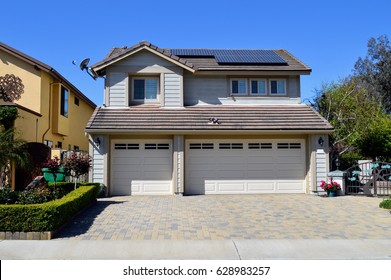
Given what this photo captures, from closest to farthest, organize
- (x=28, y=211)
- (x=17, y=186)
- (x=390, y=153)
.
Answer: (x=28, y=211)
(x=17, y=186)
(x=390, y=153)

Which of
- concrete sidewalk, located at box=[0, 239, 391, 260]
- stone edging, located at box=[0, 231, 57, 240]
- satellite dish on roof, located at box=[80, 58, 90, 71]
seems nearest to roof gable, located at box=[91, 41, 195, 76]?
satellite dish on roof, located at box=[80, 58, 90, 71]

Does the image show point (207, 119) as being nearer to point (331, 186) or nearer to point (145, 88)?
point (145, 88)

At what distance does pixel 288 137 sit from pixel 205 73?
185 inches

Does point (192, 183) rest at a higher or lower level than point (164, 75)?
lower

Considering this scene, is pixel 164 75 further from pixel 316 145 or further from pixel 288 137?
pixel 316 145

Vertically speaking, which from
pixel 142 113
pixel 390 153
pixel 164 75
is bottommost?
pixel 390 153

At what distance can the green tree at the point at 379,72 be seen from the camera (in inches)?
1355

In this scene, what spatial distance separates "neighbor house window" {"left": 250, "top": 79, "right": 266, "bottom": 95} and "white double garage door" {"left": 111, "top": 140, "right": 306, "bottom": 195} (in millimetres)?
2718

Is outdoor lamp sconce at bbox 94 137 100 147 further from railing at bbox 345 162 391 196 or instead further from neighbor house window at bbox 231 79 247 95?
railing at bbox 345 162 391 196

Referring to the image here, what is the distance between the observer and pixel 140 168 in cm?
1459

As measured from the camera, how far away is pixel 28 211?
7539 millimetres

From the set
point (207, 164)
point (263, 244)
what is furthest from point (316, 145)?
point (263, 244)

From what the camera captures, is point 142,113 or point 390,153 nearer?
point 142,113

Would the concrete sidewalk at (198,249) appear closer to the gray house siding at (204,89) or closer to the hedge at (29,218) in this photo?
the hedge at (29,218)
